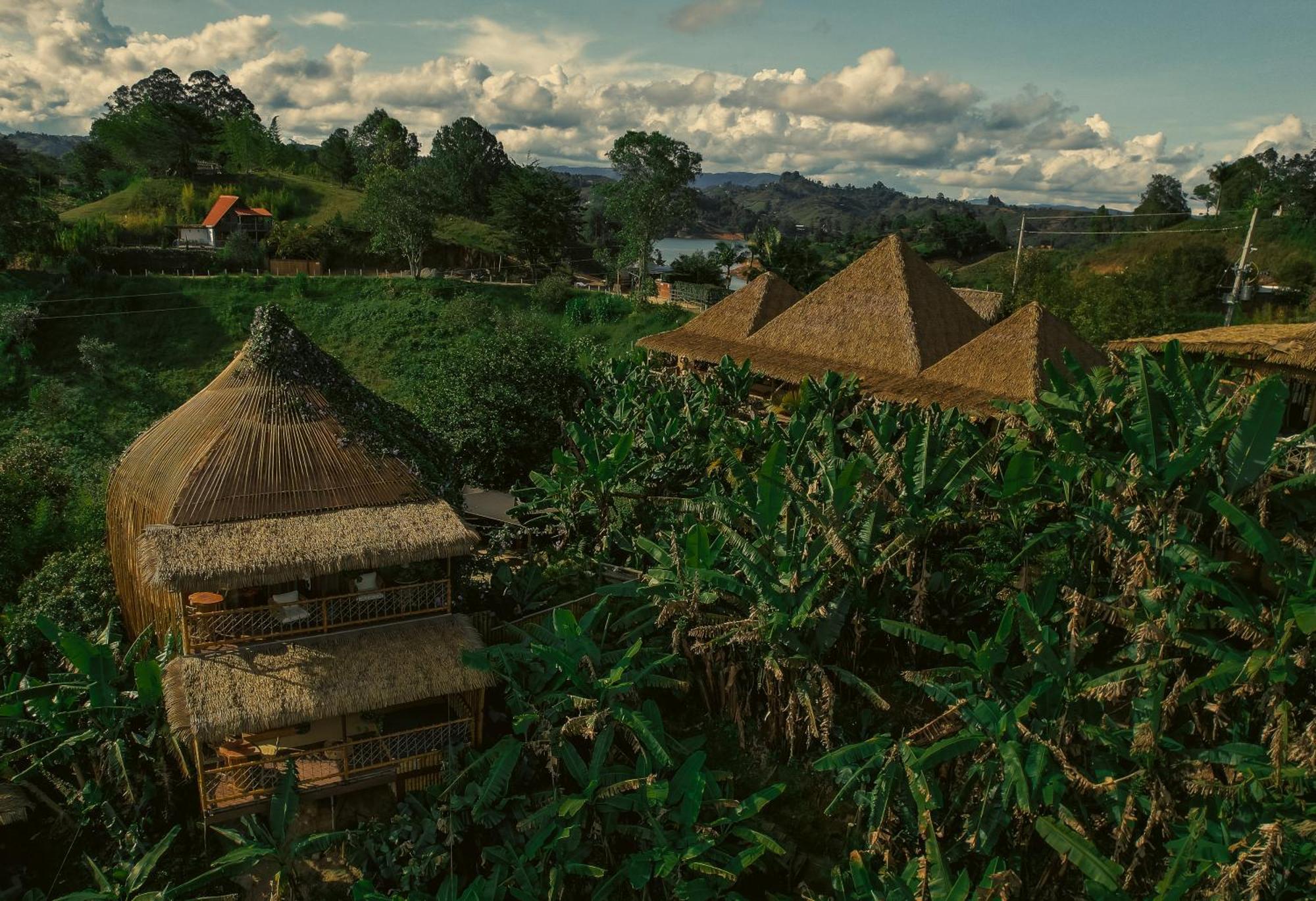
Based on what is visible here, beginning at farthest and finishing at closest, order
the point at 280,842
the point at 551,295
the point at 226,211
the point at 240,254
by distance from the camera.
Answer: the point at 226,211
the point at 240,254
the point at 551,295
the point at 280,842

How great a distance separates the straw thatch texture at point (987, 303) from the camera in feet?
93.3

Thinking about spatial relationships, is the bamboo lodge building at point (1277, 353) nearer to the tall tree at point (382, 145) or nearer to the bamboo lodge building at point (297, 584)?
the bamboo lodge building at point (297, 584)

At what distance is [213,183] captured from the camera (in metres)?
57.6

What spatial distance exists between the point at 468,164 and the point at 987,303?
5206 cm

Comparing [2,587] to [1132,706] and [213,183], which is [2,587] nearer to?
[1132,706]

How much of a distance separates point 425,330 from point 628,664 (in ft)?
100

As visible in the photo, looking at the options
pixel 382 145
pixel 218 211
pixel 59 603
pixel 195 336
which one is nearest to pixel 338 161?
pixel 382 145

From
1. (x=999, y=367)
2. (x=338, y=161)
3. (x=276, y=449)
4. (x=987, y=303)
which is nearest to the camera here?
(x=276, y=449)

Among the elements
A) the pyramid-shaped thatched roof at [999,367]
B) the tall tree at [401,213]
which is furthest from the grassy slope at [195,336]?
the pyramid-shaped thatched roof at [999,367]

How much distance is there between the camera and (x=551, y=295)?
41062mm

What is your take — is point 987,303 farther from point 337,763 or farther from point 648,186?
point 337,763

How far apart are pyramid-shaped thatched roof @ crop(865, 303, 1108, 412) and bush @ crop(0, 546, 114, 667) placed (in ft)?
53.1

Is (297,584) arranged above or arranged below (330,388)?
below

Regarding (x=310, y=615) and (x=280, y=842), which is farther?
(x=310, y=615)
